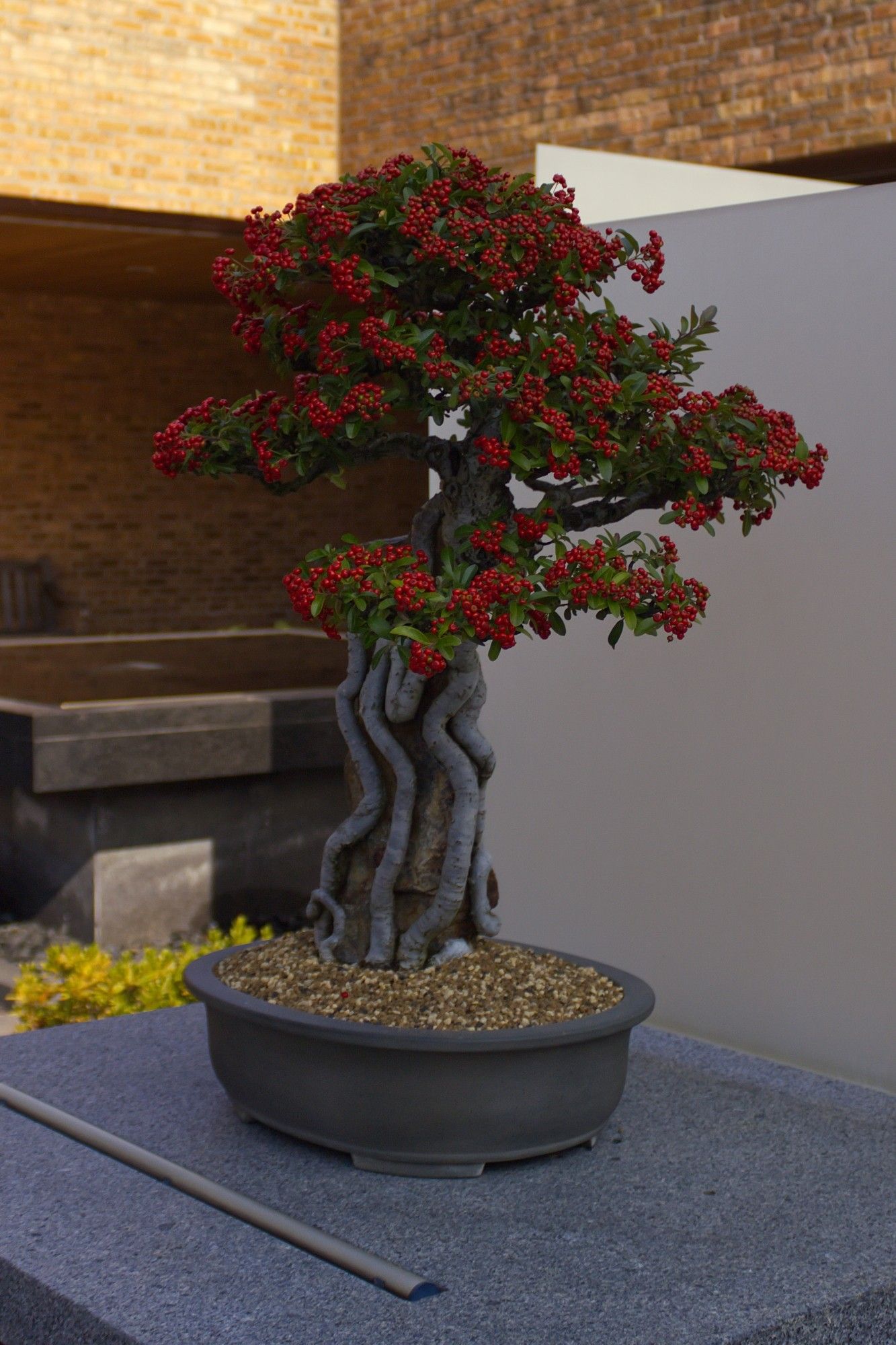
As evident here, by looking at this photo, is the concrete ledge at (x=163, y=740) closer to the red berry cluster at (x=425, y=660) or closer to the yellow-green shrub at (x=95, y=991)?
the yellow-green shrub at (x=95, y=991)

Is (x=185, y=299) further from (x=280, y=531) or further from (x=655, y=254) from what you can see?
(x=655, y=254)

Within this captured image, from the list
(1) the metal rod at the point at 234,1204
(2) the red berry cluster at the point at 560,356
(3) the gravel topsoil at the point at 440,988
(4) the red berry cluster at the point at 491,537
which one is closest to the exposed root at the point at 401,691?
(4) the red berry cluster at the point at 491,537

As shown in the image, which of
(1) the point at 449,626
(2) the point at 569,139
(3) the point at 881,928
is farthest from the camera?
(2) the point at 569,139

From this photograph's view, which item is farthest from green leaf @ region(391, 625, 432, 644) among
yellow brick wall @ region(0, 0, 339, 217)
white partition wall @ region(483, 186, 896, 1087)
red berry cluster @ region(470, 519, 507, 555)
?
yellow brick wall @ region(0, 0, 339, 217)

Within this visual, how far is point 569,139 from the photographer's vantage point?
6688 mm

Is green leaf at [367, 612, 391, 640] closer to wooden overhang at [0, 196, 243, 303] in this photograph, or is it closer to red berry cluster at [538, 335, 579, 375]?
red berry cluster at [538, 335, 579, 375]

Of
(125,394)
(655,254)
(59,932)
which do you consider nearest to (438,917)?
(655,254)

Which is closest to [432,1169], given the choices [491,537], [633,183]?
[491,537]

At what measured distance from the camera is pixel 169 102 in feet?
24.2

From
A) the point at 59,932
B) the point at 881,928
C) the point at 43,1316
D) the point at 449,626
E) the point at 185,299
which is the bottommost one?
the point at 59,932

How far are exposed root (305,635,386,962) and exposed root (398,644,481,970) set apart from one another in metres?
0.14

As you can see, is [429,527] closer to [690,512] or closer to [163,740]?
[690,512]

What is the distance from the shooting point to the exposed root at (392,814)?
9.43 ft

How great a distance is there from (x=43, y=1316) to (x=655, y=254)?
191cm
